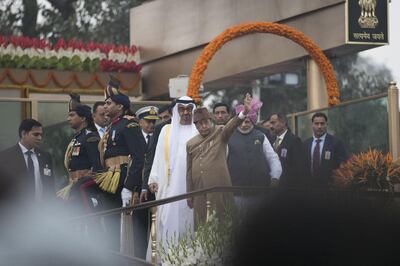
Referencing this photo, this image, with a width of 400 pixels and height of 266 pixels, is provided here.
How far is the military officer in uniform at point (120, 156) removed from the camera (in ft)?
43.5

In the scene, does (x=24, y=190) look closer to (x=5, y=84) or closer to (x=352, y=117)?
(x=352, y=117)

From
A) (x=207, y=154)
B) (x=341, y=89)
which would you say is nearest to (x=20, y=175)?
(x=207, y=154)

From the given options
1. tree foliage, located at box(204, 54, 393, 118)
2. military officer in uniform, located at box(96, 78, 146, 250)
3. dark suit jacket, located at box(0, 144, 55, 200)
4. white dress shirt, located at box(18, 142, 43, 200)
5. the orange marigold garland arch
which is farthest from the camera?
tree foliage, located at box(204, 54, 393, 118)

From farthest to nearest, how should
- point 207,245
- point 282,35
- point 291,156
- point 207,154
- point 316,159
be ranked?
point 282,35, point 291,156, point 316,159, point 207,154, point 207,245

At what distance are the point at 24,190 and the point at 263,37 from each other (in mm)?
6819

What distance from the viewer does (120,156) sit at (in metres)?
13.4

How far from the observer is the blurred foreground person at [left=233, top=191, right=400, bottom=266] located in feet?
33.5

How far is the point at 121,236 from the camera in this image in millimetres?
12547

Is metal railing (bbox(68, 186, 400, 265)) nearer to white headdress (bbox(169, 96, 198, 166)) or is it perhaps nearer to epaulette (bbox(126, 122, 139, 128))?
white headdress (bbox(169, 96, 198, 166))

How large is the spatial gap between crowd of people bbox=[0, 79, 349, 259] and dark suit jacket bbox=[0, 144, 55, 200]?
1 centimetres

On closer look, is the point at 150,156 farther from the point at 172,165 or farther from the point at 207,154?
the point at 207,154

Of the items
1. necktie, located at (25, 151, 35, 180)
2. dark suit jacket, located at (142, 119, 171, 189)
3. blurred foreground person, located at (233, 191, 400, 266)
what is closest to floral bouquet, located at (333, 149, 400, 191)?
dark suit jacket, located at (142, 119, 171, 189)

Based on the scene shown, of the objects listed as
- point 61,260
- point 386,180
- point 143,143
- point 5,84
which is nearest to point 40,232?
point 61,260

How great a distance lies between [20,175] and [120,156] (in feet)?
4.62
